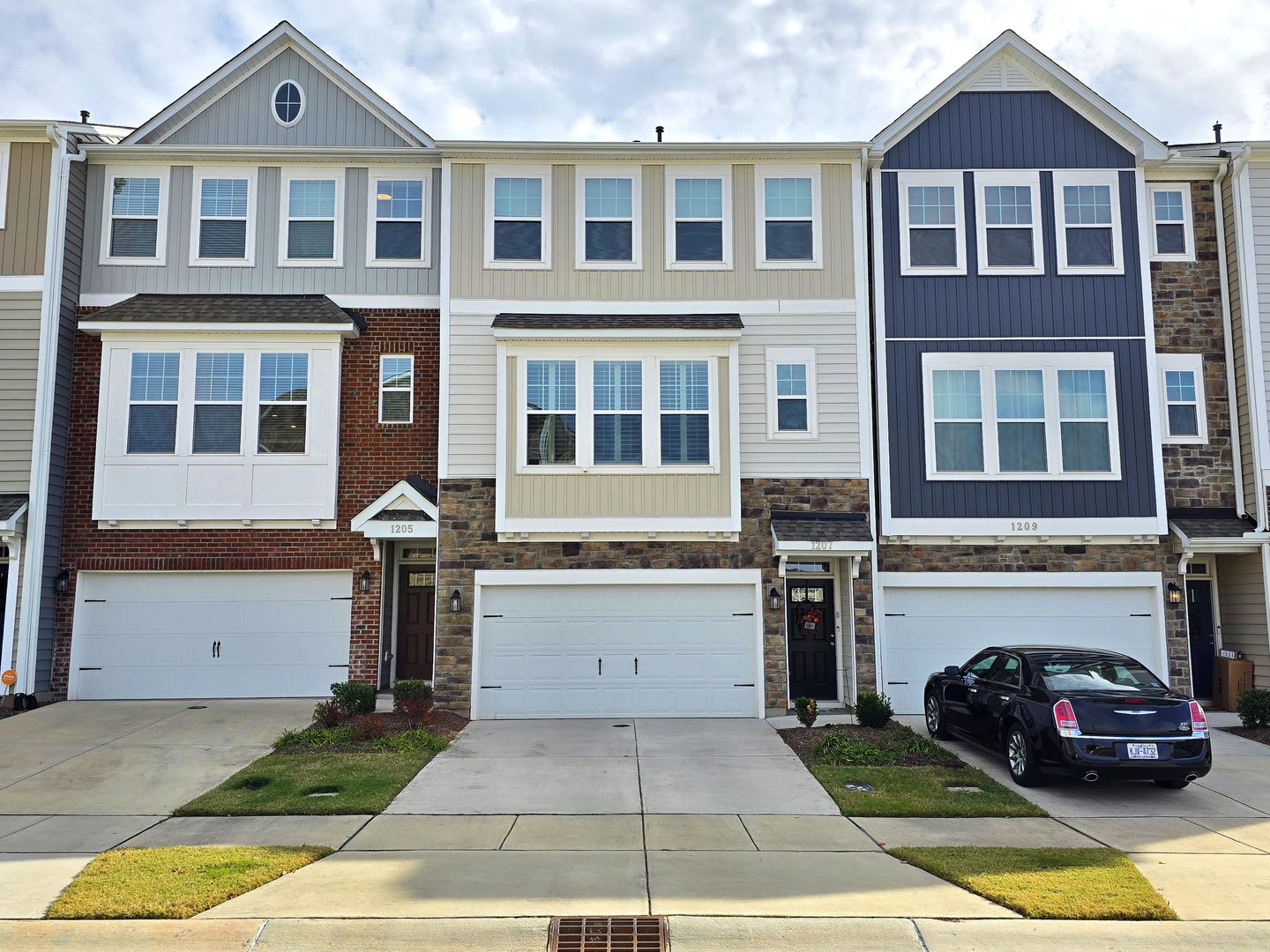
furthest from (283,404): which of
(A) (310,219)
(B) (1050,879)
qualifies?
(B) (1050,879)

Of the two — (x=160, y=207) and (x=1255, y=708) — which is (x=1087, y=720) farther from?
(x=160, y=207)

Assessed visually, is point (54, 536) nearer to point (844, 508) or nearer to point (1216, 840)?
point (844, 508)

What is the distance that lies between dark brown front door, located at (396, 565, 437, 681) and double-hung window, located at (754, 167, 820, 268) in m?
8.00

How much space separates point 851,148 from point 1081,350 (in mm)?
4995

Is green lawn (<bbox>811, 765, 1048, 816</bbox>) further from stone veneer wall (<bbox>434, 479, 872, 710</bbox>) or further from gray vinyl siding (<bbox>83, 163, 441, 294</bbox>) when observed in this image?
gray vinyl siding (<bbox>83, 163, 441, 294</bbox>)

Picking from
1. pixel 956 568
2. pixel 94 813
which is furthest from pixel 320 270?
pixel 956 568

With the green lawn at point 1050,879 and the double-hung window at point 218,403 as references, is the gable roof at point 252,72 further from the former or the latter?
the green lawn at point 1050,879

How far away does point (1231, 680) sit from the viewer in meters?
14.9

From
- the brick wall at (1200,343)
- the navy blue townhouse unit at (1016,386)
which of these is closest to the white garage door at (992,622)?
the navy blue townhouse unit at (1016,386)

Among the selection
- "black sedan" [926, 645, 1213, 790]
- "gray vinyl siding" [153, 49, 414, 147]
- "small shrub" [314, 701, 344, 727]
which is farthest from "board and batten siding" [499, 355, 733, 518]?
"gray vinyl siding" [153, 49, 414, 147]

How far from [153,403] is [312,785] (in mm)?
7961

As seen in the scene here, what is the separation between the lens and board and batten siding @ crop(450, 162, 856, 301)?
594 inches

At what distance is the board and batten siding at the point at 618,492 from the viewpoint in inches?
569

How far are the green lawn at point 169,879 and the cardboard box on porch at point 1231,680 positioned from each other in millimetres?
14088
